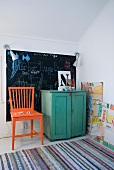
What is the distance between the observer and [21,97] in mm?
3156

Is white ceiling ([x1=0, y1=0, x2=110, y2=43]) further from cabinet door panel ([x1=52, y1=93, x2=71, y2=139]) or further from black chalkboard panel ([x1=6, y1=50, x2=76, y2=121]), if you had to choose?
cabinet door panel ([x1=52, y1=93, x2=71, y2=139])

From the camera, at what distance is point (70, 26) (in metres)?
3.25

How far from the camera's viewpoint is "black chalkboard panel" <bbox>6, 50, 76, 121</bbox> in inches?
124

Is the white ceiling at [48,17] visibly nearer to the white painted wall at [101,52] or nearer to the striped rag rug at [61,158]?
the white painted wall at [101,52]

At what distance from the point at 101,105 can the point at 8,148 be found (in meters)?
1.84

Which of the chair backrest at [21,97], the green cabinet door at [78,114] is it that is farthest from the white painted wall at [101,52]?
the chair backrest at [21,97]

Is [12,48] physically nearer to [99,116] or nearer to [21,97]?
[21,97]

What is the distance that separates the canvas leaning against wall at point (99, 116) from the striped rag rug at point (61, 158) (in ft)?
0.68

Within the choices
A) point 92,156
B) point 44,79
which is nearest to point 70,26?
point 44,79

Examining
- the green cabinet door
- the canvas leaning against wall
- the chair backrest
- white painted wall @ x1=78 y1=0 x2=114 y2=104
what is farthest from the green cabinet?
white painted wall @ x1=78 y1=0 x2=114 y2=104

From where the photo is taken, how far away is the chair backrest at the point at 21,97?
3.09 meters

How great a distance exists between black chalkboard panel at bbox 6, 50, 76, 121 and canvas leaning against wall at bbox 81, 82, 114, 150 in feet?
2.27

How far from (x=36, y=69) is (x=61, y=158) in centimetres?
183

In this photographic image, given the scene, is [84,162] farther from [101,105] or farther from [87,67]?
[87,67]
